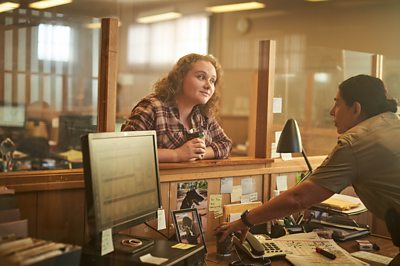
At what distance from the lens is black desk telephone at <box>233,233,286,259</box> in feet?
6.41

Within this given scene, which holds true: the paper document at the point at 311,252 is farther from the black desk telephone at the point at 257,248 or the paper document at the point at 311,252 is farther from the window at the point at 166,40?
the window at the point at 166,40

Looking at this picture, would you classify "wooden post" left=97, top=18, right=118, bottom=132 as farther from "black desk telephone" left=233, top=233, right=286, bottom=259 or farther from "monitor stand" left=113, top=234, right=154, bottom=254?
"black desk telephone" left=233, top=233, right=286, bottom=259

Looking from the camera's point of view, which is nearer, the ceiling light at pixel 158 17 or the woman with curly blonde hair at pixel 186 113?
the woman with curly blonde hair at pixel 186 113

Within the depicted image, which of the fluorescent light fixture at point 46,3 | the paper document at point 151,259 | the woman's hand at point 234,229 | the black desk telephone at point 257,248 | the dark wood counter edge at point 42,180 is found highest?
the fluorescent light fixture at point 46,3

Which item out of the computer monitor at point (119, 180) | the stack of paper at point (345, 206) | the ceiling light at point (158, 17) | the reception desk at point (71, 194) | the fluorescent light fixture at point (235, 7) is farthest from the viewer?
the ceiling light at point (158, 17)

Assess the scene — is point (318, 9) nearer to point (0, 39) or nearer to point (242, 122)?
point (242, 122)

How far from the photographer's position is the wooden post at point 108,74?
1.89m

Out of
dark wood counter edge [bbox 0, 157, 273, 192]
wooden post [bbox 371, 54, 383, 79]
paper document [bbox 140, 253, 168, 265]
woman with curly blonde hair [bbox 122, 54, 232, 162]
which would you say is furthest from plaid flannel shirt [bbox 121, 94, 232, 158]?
Answer: wooden post [bbox 371, 54, 383, 79]

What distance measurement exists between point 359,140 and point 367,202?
0.31m

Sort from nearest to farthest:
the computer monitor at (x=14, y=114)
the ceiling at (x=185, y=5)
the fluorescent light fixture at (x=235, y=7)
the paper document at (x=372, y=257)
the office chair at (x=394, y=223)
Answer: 1. the office chair at (x=394, y=223)
2. the paper document at (x=372, y=257)
3. the computer monitor at (x=14, y=114)
4. the ceiling at (x=185, y=5)
5. the fluorescent light fixture at (x=235, y=7)

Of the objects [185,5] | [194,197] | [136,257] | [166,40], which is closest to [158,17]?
[166,40]

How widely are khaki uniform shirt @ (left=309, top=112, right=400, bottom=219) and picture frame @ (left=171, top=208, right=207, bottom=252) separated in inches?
19.7

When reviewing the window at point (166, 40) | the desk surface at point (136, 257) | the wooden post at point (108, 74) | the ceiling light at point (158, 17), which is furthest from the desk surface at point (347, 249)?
the ceiling light at point (158, 17)

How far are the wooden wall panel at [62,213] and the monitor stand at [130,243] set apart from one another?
5.1 inches
